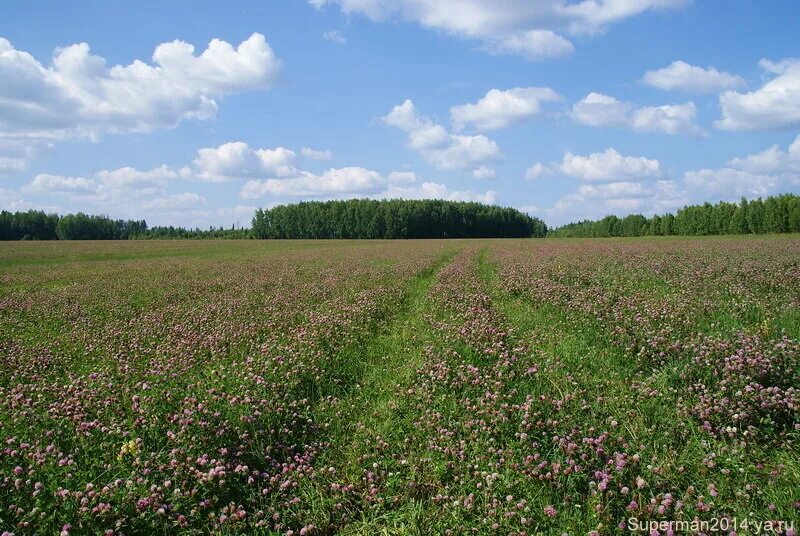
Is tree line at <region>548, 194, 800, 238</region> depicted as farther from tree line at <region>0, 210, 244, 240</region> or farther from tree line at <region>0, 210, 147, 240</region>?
tree line at <region>0, 210, 147, 240</region>

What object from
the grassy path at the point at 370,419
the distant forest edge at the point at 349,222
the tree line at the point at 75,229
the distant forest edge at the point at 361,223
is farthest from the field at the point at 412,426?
the tree line at the point at 75,229

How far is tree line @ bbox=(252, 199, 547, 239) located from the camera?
142m

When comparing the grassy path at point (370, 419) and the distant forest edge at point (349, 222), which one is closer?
the grassy path at point (370, 419)

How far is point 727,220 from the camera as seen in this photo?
288ft

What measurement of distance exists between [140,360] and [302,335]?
277 centimetres

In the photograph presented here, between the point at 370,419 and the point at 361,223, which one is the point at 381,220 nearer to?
the point at 361,223

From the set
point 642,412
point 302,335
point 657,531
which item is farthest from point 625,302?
point 657,531

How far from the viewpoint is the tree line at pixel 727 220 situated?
249 ft

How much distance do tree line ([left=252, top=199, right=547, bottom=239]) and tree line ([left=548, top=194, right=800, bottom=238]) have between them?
148 ft

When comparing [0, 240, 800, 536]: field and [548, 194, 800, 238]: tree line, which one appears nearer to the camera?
[0, 240, 800, 536]: field

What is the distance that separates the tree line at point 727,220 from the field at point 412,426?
3405 inches

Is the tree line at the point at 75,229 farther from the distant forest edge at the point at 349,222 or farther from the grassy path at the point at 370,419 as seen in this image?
the grassy path at the point at 370,419

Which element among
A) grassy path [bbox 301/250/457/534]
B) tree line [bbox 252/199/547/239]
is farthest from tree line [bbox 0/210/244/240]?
grassy path [bbox 301/250/457/534]

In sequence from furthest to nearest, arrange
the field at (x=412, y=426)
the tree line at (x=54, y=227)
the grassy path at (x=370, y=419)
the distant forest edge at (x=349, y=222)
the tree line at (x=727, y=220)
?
the distant forest edge at (x=349, y=222)
the tree line at (x=54, y=227)
the tree line at (x=727, y=220)
the grassy path at (x=370, y=419)
the field at (x=412, y=426)
